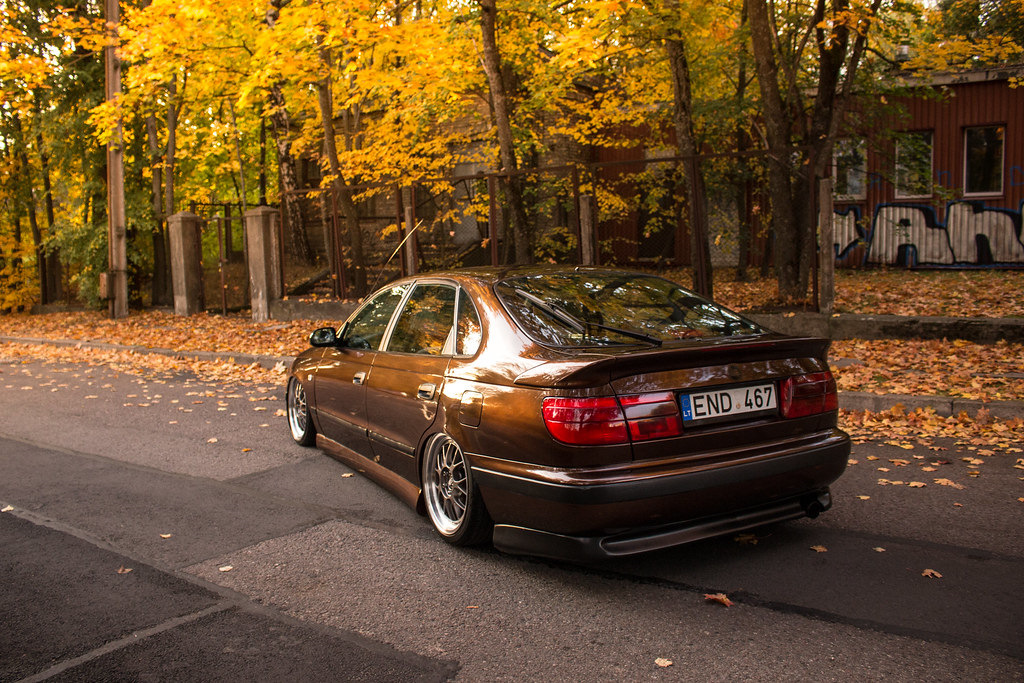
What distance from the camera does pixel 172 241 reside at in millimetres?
20125

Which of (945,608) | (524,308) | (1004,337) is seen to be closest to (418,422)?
(524,308)

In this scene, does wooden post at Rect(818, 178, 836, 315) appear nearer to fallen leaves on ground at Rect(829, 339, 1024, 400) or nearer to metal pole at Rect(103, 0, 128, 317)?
fallen leaves on ground at Rect(829, 339, 1024, 400)

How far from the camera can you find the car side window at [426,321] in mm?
4590

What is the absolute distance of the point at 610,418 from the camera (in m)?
3.49

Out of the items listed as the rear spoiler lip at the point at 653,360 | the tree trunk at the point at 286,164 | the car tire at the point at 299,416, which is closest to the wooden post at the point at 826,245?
the car tire at the point at 299,416

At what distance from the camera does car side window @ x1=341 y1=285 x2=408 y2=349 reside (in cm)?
534

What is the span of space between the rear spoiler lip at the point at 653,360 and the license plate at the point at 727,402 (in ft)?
0.45

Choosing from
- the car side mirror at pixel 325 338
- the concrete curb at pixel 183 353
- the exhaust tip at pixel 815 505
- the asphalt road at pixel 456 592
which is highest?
the car side mirror at pixel 325 338

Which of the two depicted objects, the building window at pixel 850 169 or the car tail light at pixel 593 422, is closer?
the car tail light at pixel 593 422

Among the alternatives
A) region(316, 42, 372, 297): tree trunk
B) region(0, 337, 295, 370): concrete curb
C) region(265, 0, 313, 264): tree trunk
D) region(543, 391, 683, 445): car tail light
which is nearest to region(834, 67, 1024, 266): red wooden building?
region(316, 42, 372, 297): tree trunk

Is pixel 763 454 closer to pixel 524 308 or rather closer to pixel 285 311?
pixel 524 308

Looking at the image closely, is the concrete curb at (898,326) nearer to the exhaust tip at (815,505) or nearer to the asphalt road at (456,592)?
the asphalt road at (456,592)

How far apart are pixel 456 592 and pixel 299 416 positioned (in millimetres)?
3539

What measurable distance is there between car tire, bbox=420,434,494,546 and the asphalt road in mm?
126
